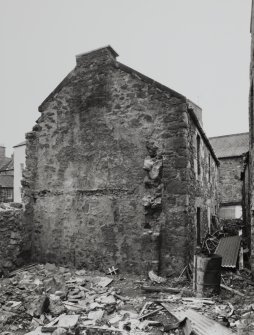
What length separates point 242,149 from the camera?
32812 mm

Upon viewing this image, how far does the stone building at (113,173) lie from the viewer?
9.48m

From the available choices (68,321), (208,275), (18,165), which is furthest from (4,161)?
(208,275)

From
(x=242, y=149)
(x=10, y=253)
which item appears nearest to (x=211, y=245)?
(x=10, y=253)

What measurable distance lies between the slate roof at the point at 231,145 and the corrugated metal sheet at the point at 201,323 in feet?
88.6

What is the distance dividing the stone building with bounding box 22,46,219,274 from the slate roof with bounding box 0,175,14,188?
27035mm

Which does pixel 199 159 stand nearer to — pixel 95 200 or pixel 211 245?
pixel 211 245

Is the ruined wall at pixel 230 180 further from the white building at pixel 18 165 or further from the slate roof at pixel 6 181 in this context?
the slate roof at pixel 6 181

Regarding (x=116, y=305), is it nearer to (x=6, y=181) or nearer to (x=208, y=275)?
(x=208, y=275)

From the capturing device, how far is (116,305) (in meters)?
7.49

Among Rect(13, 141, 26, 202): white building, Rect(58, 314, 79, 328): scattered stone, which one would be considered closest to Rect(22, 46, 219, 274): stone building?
Rect(58, 314, 79, 328): scattered stone

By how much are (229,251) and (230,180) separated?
70.5ft

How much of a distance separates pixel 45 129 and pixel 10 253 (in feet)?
15.0

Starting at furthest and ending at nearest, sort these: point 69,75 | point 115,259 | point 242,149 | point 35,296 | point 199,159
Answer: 1. point 242,149
2. point 199,159
3. point 69,75
4. point 115,259
5. point 35,296

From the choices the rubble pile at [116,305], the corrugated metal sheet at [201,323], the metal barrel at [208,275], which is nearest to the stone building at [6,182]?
the rubble pile at [116,305]
